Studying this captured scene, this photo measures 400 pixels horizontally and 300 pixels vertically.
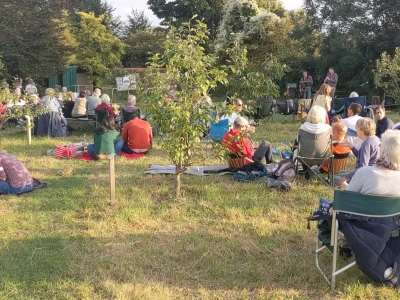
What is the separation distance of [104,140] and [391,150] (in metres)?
5.49

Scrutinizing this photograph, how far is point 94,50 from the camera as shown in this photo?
2405 centimetres

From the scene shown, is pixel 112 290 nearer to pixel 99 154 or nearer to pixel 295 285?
pixel 295 285

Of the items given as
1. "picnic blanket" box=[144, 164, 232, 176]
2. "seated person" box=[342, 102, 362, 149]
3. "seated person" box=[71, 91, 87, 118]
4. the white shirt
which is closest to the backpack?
"picnic blanket" box=[144, 164, 232, 176]

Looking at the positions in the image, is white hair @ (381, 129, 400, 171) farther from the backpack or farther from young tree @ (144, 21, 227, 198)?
the backpack

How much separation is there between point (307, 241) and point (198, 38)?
2602mm

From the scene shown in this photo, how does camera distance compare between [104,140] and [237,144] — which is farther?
[104,140]

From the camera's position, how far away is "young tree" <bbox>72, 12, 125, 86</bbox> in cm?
2367

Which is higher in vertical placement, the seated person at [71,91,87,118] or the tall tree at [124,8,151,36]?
the tall tree at [124,8,151,36]

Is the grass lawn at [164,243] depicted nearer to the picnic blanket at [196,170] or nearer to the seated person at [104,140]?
the picnic blanket at [196,170]

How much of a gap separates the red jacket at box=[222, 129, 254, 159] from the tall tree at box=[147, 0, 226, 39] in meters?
19.4

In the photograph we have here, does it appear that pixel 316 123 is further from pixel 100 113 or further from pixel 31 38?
pixel 31 38

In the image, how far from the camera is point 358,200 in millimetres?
3107

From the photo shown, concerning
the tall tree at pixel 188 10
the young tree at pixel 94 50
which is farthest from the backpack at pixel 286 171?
the tall tree at pixel 188 10

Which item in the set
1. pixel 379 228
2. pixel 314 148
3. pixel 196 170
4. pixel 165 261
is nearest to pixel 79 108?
pixel 196 170
